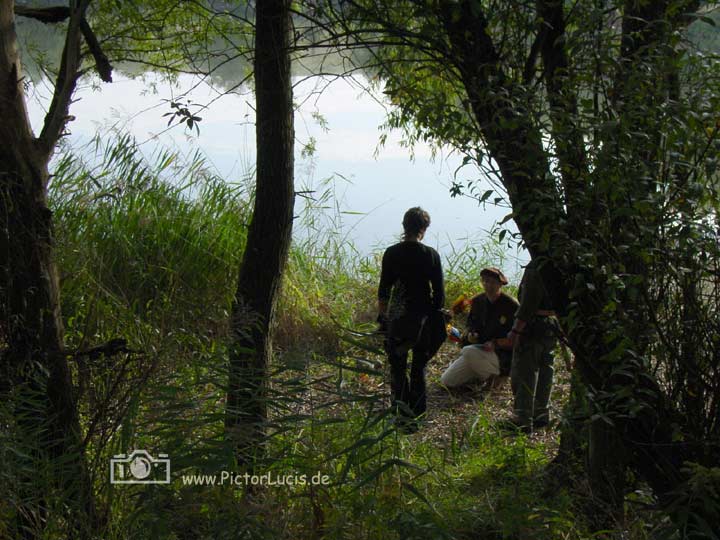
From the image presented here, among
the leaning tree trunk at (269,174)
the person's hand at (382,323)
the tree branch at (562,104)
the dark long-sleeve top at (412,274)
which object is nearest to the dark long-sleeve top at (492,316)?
the dark long-sleeve top at (412,274)

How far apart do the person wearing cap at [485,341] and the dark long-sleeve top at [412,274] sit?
911 mm

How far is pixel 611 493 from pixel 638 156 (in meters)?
1.48

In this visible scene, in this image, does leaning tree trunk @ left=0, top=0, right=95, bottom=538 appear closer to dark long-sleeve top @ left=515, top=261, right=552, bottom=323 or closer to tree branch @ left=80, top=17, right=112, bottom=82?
tree branch @ left=80, top=17, right=112, bottom=82

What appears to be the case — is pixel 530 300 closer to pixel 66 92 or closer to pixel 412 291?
pixel 412 291

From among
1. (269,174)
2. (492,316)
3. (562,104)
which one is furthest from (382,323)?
(562,104)

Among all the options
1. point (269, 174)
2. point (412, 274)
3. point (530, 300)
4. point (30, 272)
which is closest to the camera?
point (30, 272)

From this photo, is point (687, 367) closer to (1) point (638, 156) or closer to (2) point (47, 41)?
(1) point (638, 156)

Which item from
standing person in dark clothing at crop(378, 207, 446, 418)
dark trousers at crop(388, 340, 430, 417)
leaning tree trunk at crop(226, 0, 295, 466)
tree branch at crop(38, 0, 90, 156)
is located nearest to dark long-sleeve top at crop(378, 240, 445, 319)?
standing person in dark clothing at crop(378, 207, 446, 418)

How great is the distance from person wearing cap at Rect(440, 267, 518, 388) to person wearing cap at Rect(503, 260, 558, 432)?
0.58m

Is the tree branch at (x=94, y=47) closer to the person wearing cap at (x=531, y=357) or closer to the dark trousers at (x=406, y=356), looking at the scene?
the dark trousers at (x=406, y=356)

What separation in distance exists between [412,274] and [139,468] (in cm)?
302

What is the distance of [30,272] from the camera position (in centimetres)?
328

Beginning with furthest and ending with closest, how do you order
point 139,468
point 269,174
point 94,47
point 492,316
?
point 492,316, point 269,174, point 94,47, point 139,468

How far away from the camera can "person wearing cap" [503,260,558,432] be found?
18.2 ft
